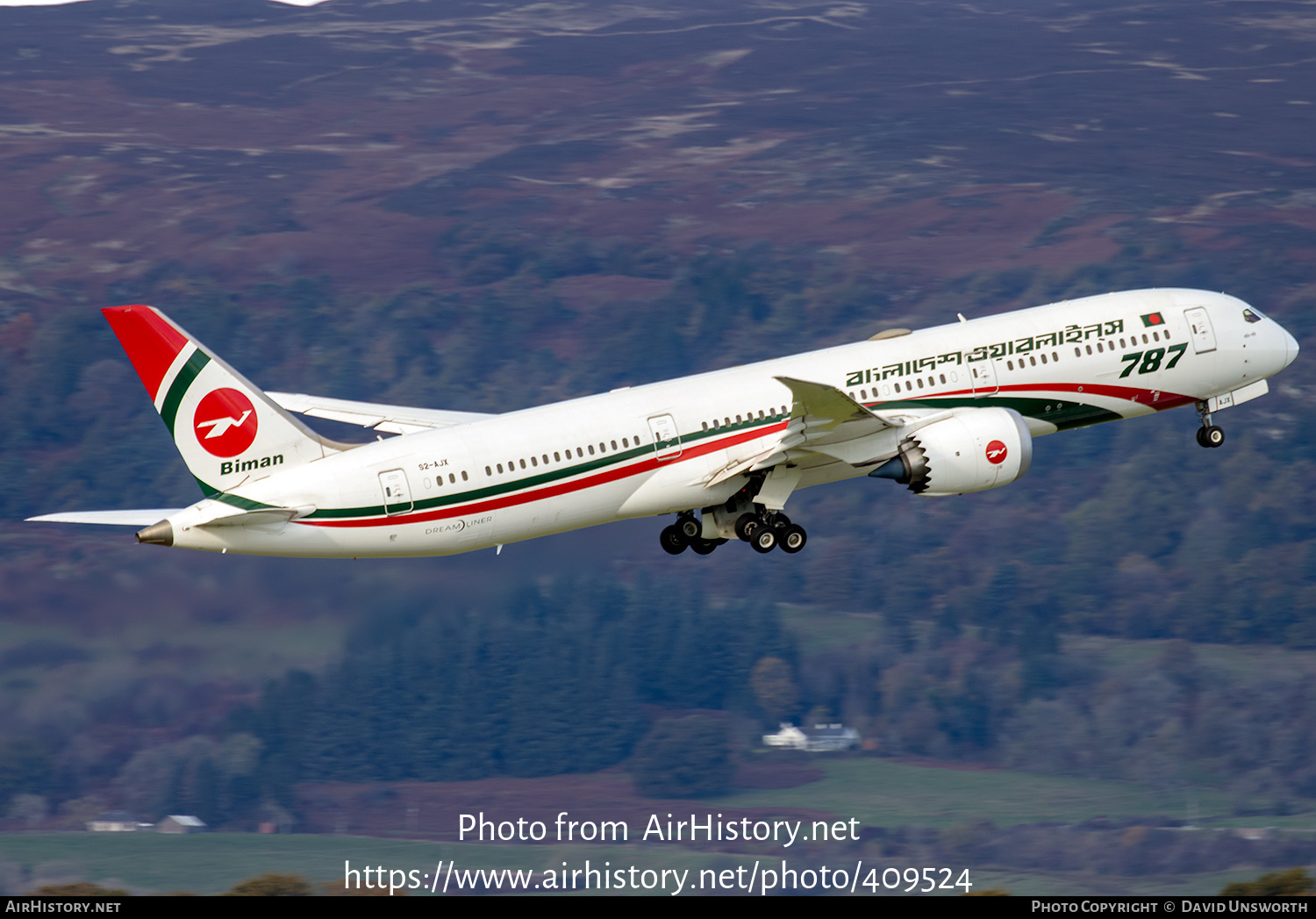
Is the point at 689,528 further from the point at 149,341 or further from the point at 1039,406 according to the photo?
the point at 149,341

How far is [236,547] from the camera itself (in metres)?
46.1

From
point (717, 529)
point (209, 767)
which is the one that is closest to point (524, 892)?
point (209, 767)

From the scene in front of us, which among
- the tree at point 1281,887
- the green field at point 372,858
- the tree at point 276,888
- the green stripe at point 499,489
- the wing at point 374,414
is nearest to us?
the green stripe at point 499,489

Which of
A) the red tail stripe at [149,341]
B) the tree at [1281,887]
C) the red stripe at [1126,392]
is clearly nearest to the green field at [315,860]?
the tree at [1281,887]

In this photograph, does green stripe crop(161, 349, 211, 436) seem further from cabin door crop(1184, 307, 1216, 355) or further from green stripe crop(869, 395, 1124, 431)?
cabin door crop(1184, 307, 1216, 355)

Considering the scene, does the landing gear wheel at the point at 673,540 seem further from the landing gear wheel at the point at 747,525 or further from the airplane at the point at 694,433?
the landing gear wheel at the point at 747,525

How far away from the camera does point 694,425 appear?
49344 mm

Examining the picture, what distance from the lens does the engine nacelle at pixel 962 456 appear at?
4978cm

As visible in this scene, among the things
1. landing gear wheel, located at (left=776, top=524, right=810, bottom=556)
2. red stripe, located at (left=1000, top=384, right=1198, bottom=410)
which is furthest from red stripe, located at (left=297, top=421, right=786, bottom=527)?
red stripe, located at (left=1000, top=384, right=1198, bottom=410)

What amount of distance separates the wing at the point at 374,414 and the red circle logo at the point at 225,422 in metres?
8.71

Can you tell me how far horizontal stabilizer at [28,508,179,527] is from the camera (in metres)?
43.6

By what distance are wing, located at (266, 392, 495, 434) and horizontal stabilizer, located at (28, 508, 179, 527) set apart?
9909 millimetres

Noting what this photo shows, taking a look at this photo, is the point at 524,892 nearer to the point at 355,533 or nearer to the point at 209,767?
the point at 209,767
